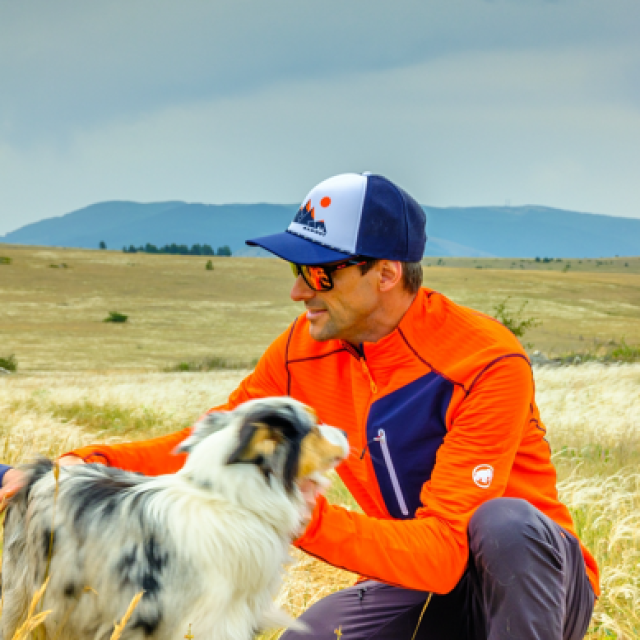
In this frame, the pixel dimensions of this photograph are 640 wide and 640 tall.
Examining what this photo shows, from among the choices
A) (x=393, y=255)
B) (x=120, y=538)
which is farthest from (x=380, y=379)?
(x=120, y=538)

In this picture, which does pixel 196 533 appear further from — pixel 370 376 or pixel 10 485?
pixel 370 376

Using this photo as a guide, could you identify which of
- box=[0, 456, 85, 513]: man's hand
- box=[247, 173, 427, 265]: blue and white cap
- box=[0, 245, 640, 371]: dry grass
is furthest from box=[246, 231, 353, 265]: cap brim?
box=[0, 245, 640, 371]: dry grass

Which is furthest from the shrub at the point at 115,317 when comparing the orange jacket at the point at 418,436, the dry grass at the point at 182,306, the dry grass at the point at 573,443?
the orange jacket at the point at 418,436

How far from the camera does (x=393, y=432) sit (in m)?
3.41

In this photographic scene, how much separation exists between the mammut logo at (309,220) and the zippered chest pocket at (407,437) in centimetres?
88

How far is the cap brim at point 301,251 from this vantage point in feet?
11.1

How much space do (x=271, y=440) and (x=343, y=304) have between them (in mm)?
1049

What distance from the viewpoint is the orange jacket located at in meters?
2.83

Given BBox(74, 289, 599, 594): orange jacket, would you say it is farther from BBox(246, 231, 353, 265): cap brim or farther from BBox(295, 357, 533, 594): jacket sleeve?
BBox(246, 231, 353, 265): cap brim

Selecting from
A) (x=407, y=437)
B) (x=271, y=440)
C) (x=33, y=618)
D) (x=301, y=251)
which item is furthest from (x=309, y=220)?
(x=33, y=618)

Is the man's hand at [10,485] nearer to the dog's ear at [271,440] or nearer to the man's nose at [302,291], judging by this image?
the dog's ear at [271,440]

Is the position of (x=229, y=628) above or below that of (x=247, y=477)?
below

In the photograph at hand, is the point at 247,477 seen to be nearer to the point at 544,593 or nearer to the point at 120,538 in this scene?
the point at 120,538

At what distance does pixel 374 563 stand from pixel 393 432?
0.76m
